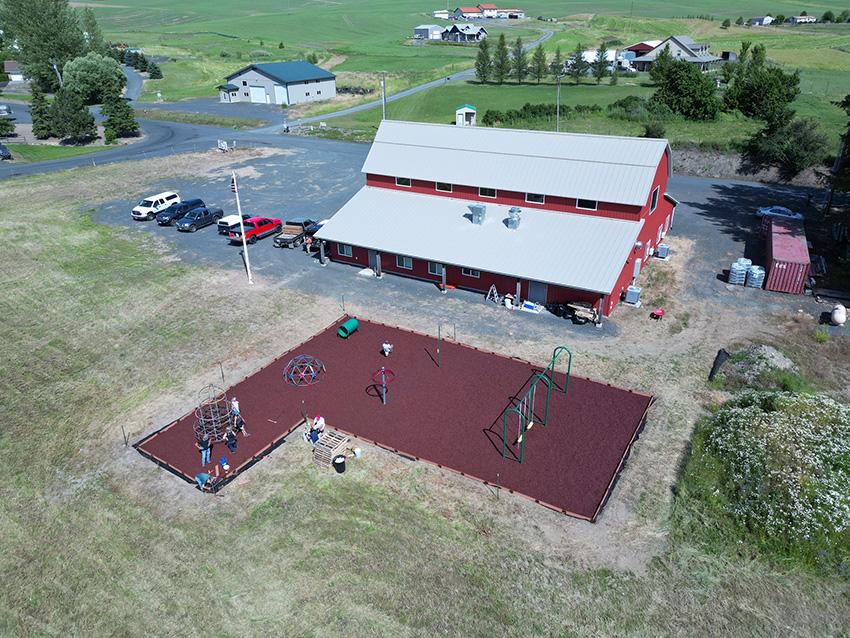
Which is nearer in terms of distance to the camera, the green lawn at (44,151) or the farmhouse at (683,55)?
the green lawn at (44,151)

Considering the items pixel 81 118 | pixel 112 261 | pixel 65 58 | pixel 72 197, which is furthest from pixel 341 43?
pixel 112 261

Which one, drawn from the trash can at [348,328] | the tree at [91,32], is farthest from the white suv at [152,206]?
the tree at [91,32]

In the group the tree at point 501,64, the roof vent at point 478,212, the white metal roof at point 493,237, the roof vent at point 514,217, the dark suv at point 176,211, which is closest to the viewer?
the white metal roof at point 493,237

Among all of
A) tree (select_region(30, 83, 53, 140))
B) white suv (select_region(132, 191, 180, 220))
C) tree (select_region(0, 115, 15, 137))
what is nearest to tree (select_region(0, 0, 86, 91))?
tree (select_region(30, 83, 53, 140))

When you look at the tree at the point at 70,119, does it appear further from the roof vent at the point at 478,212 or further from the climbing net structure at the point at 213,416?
the climbing net structure at the point at 213,416

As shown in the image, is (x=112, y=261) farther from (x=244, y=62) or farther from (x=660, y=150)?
(x=244, y=62)

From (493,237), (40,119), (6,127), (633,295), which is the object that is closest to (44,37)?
(40,119)

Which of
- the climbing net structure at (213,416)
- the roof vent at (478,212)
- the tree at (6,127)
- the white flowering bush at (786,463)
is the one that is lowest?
the climbing net structure at (213,416)
